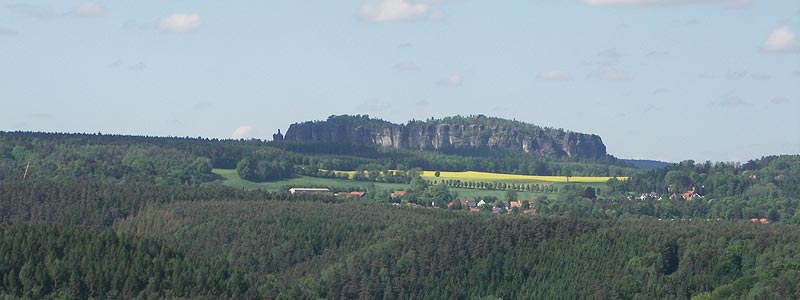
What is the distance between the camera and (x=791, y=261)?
18625 centimetres

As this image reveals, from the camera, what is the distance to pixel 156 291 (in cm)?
16000

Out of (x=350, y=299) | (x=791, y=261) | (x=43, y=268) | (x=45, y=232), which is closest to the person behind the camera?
(x=43, y=268)

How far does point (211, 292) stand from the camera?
162 m

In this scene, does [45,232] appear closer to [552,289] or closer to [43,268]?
[43,268]

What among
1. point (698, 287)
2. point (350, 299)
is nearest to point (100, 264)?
point (350, 299)

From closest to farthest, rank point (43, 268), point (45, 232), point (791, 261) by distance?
point (43, 268), point (45, 232), point (791, 261)

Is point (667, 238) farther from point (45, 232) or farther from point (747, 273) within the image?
point (45, 232)

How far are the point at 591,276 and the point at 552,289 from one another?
134 inches

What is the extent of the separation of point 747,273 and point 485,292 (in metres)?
22.9

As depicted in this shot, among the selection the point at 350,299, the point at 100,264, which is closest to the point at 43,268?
the point at 100,264

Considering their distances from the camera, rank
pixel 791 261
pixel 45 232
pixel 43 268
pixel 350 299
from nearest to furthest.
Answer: pixel 43 268 → pixel 45 232 → pixel 791 261 → pixel 350 299

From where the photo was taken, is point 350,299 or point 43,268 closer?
point 43,268

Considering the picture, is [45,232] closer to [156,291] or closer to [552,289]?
[156,291]

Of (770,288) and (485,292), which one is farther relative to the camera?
(485,292)
